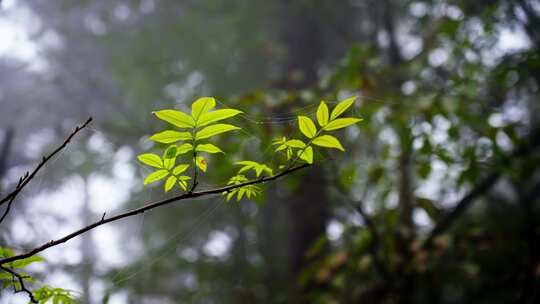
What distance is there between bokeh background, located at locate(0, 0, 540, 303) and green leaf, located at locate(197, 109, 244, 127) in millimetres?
184

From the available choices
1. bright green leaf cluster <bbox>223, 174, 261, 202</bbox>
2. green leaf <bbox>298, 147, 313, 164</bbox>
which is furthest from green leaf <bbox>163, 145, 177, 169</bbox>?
green leaf <bbox>298, 147, 313, 164</bbox>

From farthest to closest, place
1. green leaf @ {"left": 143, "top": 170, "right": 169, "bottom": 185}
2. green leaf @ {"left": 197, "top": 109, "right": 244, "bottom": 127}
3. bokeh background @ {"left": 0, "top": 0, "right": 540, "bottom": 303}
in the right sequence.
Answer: bokeh background @ {"left": 0, "top": 0, "right": 540, "bottom": 303}
green leaf @ {"left": 143, "top": 170, "right": 169, "bottom": 185}
green leaf @ {"left": 197, "top": 109, "right": 244, "bottom": 127}

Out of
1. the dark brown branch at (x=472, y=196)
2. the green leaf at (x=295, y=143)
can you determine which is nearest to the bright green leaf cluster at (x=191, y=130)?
the green leaf at (x=295, y=143)

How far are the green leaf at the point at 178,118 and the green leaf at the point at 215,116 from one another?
0.05 feet

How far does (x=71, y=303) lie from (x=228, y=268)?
3.28m

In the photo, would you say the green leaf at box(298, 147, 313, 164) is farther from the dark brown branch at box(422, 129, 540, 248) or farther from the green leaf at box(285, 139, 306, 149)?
the dark brown branch at box(422, 129, 540, 248)

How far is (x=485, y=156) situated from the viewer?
8.55 ft

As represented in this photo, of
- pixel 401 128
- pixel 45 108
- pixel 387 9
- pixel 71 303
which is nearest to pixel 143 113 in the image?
pixel 45 108

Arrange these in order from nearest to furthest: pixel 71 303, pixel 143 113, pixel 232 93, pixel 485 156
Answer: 1. pixel 71 303
2. pixel 485 156
3. pixel 232 93
4. pixel 143 113

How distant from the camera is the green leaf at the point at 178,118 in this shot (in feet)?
2.40

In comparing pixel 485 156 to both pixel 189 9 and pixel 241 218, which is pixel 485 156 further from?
pixel 189 9

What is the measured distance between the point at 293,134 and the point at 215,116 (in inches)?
10.3

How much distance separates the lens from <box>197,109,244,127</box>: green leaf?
28.4 inches

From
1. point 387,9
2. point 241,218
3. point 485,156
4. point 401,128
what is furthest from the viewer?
point 241,218
